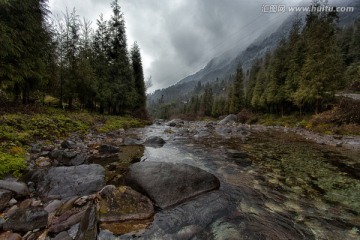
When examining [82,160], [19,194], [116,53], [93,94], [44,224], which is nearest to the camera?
[44,224]

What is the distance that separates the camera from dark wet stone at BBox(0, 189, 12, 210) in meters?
3.88

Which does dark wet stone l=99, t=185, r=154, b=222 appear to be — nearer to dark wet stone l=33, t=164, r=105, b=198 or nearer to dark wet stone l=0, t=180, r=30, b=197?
dark wet stone l=33, t=164, r=105, b=198

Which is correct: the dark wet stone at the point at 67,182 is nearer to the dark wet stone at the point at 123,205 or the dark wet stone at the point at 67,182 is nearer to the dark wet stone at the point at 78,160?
the dark wet stone at the point at 123,205

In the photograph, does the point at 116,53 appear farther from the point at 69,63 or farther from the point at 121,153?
the point at 121,153

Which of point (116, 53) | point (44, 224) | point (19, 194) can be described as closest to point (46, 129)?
point (19, 194)

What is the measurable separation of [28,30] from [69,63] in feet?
31.7

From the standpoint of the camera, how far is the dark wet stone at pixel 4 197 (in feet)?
12.7

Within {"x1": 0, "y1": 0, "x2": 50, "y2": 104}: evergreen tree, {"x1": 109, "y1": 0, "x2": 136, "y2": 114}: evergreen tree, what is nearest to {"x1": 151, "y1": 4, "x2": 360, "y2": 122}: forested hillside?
{"x1": 109, "y1": 0, "x2": 136, "y2": 114}: evergreen tree

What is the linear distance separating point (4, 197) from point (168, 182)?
344 cm

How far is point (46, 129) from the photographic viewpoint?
414 inches

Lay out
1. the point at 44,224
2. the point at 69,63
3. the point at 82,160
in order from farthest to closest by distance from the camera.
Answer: the point at 69,63 < the point at 82,160 < the point at 44,224

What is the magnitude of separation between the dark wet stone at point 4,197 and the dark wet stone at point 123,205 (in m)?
1.82

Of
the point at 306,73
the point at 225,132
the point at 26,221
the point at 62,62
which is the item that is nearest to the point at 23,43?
the point at 62,62

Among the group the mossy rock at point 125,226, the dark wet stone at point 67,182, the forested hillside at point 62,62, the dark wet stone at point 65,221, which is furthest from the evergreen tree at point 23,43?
the mossy rock at point 125,226
